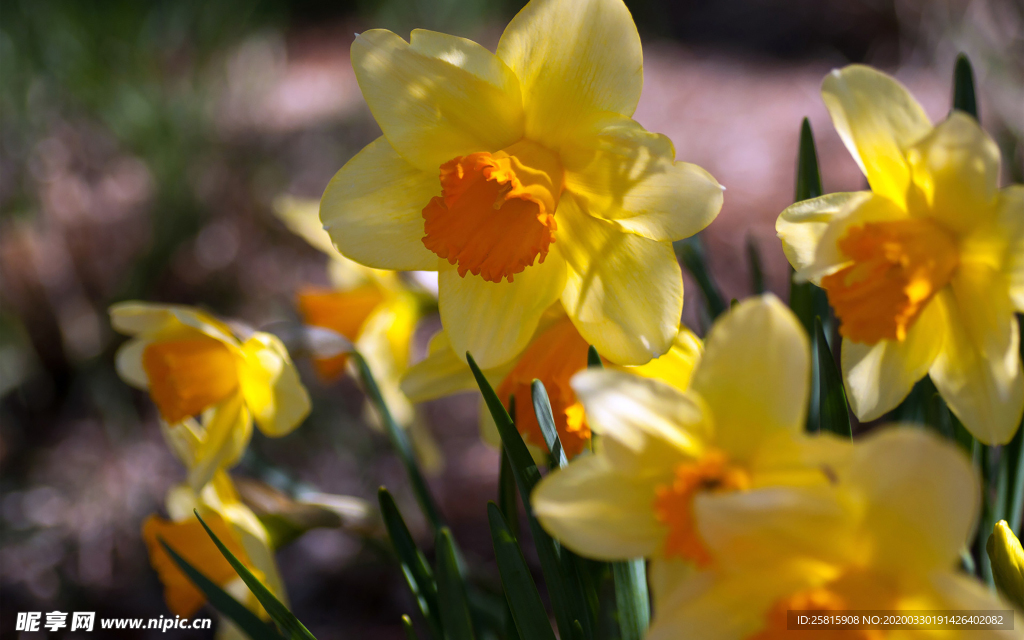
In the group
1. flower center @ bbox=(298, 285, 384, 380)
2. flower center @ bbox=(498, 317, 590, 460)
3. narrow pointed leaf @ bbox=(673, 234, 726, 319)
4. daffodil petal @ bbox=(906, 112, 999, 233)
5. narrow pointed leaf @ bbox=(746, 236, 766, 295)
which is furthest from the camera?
flower center @ bbox=(298, 285, 384, 380)

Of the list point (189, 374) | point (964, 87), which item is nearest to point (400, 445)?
point (189, 374)

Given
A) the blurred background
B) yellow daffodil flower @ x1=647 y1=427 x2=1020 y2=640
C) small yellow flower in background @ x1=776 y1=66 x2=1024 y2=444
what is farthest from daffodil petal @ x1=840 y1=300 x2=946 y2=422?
the blurred background

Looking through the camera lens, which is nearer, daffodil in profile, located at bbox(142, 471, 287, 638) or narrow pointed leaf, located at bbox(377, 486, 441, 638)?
narrow pointed leaf, located at bbox(377, 486, 441, 638)

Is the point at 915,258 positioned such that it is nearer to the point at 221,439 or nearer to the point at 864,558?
the point at 864,558

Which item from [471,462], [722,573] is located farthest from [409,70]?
[471,462]

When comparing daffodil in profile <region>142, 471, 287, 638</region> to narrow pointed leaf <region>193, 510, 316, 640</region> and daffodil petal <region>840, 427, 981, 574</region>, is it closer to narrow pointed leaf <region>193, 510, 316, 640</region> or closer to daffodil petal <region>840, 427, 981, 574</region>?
narrow pointed leaf <region>193, 510, 316, 640</region>

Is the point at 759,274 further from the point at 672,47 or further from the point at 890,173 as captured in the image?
the point at 672,47

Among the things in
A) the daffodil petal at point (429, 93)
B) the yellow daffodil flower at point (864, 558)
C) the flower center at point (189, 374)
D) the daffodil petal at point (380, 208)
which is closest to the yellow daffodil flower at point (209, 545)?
the flower center at point (189, 374)
